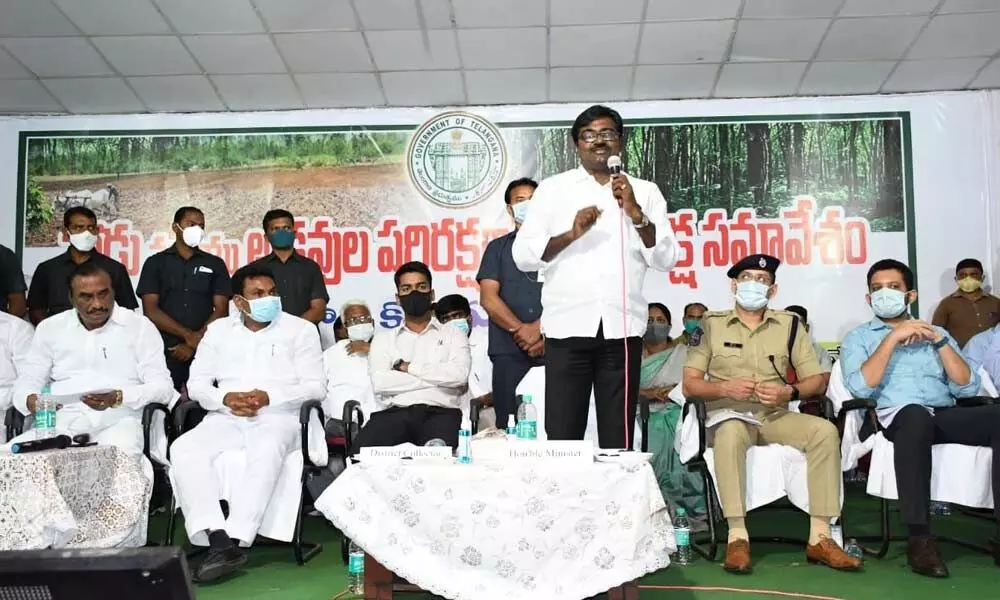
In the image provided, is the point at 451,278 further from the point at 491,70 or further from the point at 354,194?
the point at 491,70

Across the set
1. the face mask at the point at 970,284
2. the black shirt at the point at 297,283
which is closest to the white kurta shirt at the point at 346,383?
the black shirt at the point at 297,283

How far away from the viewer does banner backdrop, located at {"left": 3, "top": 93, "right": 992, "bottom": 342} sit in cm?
645

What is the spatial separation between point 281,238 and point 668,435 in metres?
2.60

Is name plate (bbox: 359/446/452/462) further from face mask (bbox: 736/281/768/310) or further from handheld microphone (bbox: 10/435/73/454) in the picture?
face mask (bbox: 736/281/768/310)

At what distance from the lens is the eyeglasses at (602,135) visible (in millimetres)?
2936

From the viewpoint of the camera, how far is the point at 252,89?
635 centimetres

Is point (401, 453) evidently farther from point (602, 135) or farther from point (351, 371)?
point (351, 371)

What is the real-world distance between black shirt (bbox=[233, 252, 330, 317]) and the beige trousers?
8.58 ft

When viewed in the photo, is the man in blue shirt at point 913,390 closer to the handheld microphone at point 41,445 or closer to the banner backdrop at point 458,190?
the banner backdrop at point 458,190

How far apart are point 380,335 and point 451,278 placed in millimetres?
2195

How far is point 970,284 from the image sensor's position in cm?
603

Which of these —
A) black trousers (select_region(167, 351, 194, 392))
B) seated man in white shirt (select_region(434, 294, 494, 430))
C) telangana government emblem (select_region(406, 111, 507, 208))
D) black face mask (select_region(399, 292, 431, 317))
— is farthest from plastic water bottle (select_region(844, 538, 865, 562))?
telangana government emblem (select_region(406, 111, 507, 208))

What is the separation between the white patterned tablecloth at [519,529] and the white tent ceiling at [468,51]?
141 inches

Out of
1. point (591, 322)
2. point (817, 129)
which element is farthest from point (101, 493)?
point (817, 129)
